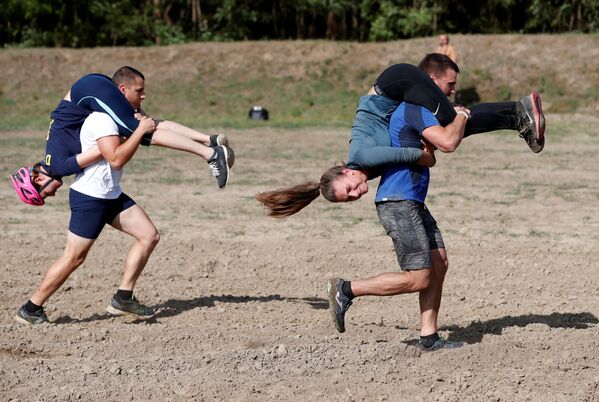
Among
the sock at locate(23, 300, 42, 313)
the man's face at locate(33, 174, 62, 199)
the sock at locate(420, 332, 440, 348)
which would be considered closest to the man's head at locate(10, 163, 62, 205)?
the man's face at locate(33, 174, 62, 199)

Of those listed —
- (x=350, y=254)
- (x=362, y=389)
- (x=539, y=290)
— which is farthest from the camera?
(x=350, y=254)

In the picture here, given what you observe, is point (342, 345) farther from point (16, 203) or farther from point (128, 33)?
point (128, 33)

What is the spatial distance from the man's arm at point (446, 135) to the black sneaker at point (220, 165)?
1610 mm

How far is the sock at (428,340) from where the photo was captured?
681 centimetres

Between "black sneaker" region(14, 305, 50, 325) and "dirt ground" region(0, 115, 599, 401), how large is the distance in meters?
0.17

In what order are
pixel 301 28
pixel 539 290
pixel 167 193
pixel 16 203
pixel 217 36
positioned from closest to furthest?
pixel 539 290, pixel 16 203, pixel 167 193, pixel 217 36, pixel 301 28

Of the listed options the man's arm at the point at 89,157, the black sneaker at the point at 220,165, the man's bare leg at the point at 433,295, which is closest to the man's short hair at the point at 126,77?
the man's arm at the point at 89,157

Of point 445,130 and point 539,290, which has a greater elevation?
point 445,130

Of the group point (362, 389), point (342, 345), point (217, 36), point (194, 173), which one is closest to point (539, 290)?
point (342, 345)

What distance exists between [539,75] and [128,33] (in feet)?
63.5

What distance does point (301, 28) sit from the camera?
47531 mm

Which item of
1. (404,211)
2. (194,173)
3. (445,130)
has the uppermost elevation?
(445,130)

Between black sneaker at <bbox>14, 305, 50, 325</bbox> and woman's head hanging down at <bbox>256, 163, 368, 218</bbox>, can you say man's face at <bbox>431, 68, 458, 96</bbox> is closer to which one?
woman's head hanging down at <bbox>256, 163, 368, 218</bbox>

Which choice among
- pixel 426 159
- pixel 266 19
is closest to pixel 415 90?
pixel 426 159
